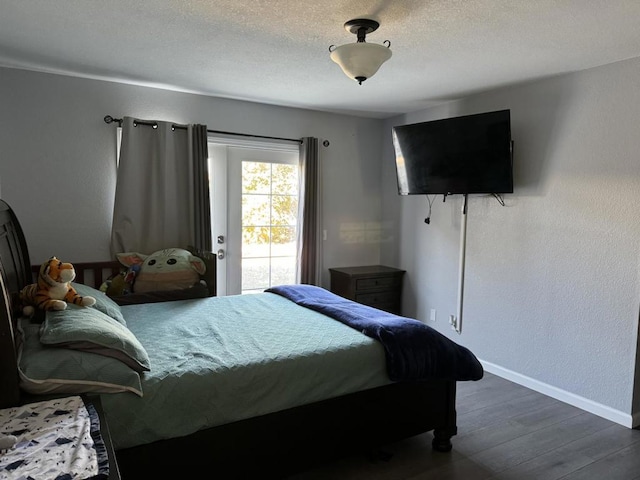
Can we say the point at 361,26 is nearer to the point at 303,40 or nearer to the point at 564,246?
the point at 303,40

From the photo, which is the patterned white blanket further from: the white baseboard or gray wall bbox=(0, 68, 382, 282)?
the white baseboard

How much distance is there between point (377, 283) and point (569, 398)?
1956 millimetres

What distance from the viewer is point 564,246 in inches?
126

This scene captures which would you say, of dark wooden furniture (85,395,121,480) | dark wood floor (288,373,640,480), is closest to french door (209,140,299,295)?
dark wood floor (288,373,640,480)

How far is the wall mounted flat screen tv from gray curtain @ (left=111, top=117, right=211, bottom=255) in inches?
72.1

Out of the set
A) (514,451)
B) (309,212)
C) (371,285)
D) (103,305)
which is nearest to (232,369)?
(103,305)

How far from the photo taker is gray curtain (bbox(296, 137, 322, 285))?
439 centimetres

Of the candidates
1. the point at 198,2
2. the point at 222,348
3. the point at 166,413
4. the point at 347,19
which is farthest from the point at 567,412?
the point at 198,2

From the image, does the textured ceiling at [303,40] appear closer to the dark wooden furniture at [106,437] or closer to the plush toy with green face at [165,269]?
the plush toy with green face at [165,269]

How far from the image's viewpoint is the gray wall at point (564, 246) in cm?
288

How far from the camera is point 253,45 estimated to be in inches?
105

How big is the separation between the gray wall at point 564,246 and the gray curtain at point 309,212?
1.30 meters

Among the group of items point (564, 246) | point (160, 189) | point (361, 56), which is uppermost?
point (361, 56)

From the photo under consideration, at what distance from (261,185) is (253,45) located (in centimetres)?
179
